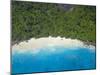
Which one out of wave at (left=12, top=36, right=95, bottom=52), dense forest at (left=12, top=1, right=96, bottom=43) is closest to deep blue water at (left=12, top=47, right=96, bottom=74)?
wave at (left=12, top=36, right=95, bottom=52)

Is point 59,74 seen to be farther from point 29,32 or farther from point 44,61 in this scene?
point 29,32

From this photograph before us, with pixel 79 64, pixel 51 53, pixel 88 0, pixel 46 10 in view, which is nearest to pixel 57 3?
pixel 46 10

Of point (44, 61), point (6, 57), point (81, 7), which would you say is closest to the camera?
point (6, 57)

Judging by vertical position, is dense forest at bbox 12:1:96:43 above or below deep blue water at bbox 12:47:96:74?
above

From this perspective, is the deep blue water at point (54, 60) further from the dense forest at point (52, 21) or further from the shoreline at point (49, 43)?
the dense forest at point (52, 21)

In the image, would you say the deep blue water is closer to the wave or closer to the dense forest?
the wave

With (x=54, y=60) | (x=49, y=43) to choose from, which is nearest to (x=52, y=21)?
(x=49, y=43)
